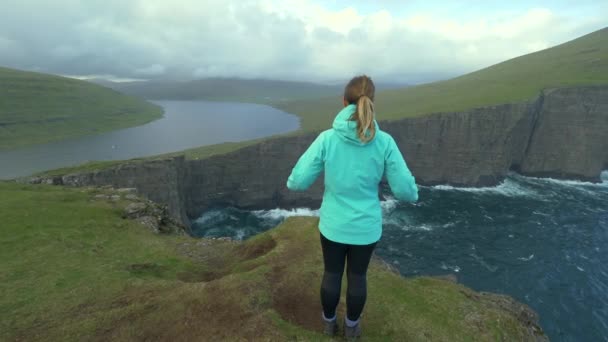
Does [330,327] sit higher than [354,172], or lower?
lower

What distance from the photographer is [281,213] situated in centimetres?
9031

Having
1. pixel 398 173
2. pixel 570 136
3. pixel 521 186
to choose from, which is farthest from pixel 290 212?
pixel 570 136

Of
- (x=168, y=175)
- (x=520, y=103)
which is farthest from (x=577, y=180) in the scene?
(x=168, y=175)

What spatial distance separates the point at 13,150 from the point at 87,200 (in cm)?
18978

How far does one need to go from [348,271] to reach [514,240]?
6888cm

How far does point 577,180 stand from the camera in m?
109

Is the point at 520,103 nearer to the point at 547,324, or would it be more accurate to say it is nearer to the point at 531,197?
the point at 531,197

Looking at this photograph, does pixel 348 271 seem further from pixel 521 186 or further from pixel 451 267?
A: pixel 521 186

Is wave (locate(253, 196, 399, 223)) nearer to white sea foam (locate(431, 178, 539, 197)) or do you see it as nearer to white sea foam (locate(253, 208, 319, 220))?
white sea foam (locate(253, 208, 319, 220))

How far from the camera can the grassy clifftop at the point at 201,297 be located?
9828mm

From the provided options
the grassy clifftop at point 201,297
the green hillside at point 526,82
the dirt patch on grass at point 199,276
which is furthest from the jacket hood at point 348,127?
the green hillside at point 526,82

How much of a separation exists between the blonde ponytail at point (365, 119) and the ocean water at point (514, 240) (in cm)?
4371

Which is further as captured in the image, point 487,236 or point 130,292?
point 487,236

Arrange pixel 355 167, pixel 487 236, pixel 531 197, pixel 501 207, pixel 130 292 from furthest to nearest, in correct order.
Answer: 1. pixel 531 197
2. pixel 501 207
3. pixel 487 236
4. pixel 130 292
5. pixel 355 167
